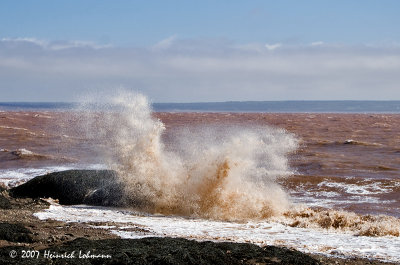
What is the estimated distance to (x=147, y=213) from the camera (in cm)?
1345

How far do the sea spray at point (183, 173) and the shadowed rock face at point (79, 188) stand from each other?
0.32 meters

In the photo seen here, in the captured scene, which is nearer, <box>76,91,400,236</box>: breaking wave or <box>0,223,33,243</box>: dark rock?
<box>0,223,33,243</box>: dark rock

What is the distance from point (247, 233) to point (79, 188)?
619 cm

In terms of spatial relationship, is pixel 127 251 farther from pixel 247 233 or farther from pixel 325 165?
pixel 325 165

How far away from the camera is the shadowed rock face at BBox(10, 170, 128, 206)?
576 inches

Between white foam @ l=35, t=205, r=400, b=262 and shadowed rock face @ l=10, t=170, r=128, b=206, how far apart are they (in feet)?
4.72

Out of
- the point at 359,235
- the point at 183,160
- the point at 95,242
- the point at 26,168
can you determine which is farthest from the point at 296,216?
the point at 26,168

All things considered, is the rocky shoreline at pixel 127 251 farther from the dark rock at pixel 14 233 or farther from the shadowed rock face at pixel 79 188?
the shadowed rock face at pixel 79 188

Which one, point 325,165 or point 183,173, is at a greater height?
point 183,173

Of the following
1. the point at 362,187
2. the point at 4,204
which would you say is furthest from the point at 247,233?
the point at 362,187

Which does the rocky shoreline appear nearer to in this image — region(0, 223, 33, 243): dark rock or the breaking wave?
region(0, 223, 33, 243): dark rock

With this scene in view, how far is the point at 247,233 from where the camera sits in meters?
10.7

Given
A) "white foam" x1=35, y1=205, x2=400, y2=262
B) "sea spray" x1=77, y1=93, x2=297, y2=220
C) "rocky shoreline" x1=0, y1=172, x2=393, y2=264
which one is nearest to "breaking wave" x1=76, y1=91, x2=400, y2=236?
"sea spray" x1=77, y1=93, x2=297, y2=220

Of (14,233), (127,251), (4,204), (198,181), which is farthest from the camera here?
(198,181)
